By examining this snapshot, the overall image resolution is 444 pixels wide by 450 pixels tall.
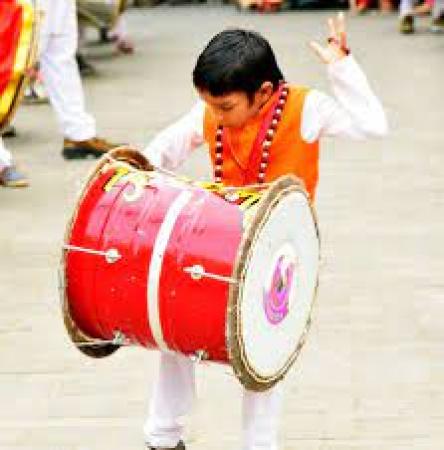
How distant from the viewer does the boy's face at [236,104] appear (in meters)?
3.29

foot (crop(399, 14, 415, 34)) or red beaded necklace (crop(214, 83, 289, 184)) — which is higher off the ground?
→ red beaded necklace (crop(214, 83, 289, 184))

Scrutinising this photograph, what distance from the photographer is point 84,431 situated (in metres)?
4.05

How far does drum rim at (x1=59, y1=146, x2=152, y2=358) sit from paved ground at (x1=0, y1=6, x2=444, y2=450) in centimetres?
67

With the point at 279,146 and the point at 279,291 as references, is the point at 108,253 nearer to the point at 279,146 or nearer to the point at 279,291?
the point at 279,291

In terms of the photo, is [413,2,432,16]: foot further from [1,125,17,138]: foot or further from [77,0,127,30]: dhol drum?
[1,125,17,138]: foot

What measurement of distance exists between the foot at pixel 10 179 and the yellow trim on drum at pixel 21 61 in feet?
2.11

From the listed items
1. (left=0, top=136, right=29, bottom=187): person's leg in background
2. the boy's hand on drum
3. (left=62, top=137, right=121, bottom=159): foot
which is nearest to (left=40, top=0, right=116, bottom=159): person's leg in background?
(left=62, top=137, right=121, bottom=159): foot

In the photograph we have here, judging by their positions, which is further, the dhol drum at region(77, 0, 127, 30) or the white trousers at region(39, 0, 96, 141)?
the dhol drum at region(77, 0, 127, 30)

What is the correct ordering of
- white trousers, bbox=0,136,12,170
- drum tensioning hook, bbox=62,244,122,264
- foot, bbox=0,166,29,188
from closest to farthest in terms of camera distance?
drum tensioning hook, bbox=62,244,122,264 → white trousers, bbox=0,136,12,170 → foot, bbox=0,166,29,188

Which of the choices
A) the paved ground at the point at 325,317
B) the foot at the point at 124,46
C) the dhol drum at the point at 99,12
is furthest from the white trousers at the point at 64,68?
the foot at the point at 124,46

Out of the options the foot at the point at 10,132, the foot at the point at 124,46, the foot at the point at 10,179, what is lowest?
the foot at the point at 124,46

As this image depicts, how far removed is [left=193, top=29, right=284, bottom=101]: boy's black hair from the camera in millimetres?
3256

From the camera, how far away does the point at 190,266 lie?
3.06 m

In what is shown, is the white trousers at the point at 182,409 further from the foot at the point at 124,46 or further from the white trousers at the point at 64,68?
the foot at the point at 124,46
